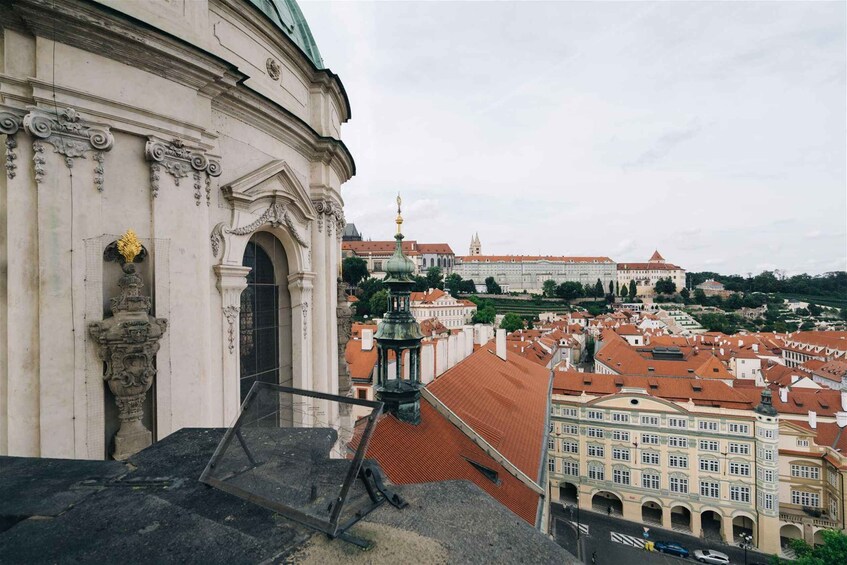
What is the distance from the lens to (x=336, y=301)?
1173cm

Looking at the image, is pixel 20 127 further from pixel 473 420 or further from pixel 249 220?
pixel 473 420

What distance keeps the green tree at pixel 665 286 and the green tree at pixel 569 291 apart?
35123mm

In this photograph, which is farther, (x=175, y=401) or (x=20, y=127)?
(x=175, y=401)

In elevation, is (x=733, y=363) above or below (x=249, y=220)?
below

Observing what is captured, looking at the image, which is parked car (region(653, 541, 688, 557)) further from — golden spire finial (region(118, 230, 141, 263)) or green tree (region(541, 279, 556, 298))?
green tree (region(541, 279, 556, 298))

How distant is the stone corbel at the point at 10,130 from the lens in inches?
189

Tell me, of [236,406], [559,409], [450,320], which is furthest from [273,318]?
[450,320]

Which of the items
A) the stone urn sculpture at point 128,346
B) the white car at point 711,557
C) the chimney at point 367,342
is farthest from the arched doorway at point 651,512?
the stone urn sculpture at point 128,346

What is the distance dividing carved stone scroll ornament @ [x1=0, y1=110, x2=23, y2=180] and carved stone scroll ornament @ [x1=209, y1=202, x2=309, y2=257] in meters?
2.58

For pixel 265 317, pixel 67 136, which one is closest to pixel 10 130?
pixel 67 136

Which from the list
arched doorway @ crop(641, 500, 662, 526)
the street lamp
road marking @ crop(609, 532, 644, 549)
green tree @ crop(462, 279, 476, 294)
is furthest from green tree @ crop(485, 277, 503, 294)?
road marking @ crop(609, 532, 644, 549)

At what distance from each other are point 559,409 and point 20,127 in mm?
34148

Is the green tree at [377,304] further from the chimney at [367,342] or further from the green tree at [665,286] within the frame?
the green tree at [665,286]

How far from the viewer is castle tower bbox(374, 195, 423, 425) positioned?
1277 cm
